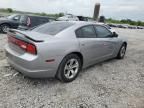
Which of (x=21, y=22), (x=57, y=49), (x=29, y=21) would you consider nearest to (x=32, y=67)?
(x=57, y=49)

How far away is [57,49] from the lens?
11.3 ft

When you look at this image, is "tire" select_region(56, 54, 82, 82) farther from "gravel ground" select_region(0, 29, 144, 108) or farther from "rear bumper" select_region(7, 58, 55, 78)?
"rear bumper" select_region(7, 58, 55, 78)

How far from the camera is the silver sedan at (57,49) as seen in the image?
3281 millimetres

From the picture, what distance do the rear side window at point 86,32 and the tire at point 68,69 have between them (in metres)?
0.58

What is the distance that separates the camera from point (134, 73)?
486 cm

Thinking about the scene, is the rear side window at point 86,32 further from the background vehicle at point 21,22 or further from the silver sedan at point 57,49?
the background vehicle at point 21,22

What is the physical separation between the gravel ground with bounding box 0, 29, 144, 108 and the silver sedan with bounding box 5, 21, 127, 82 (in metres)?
0.34

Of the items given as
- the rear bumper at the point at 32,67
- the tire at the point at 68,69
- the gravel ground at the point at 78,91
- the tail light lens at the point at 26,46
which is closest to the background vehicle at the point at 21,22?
the gravel ground at the point at 78,91

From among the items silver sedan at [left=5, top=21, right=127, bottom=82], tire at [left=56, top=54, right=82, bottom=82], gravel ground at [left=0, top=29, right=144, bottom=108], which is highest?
A: silver sedan at [left=5, top=21, right=127, bottom=82]

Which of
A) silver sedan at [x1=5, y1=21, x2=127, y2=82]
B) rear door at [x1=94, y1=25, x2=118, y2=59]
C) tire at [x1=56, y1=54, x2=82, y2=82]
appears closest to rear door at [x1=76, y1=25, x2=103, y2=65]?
silver sedan at [x1=5, y1=21, x2=127, y2=82]

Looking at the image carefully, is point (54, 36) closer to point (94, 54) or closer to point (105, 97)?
point (94, 54)

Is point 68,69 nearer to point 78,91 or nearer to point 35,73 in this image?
point 78,91

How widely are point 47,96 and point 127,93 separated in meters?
1.73

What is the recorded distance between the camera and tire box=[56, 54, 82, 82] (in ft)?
12.1
